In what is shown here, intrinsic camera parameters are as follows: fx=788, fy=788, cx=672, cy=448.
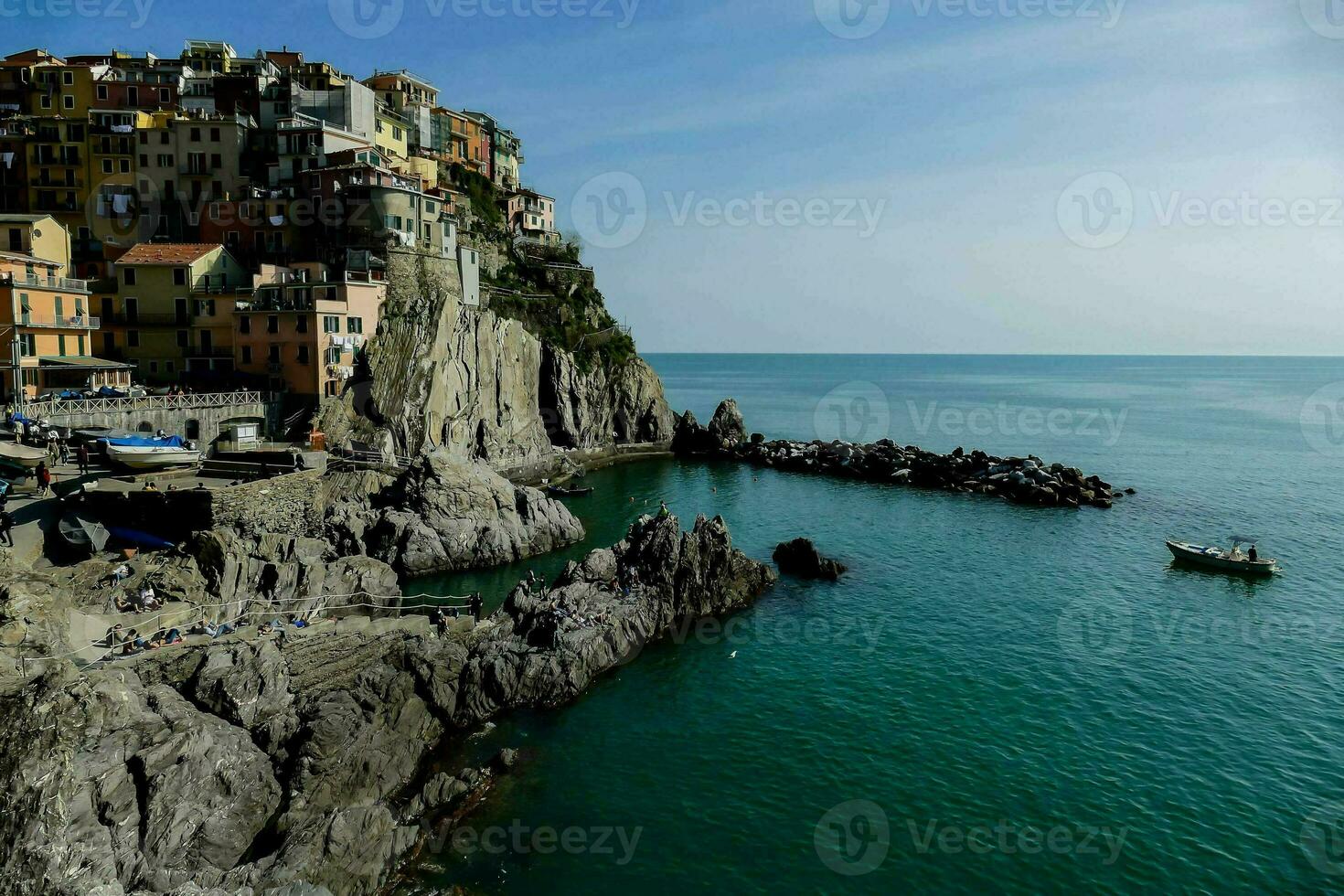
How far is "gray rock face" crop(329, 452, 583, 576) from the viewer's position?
43844mm

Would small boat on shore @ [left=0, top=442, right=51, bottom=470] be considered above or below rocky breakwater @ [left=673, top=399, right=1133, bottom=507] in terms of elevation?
above

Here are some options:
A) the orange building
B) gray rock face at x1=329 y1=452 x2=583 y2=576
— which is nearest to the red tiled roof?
the orange building

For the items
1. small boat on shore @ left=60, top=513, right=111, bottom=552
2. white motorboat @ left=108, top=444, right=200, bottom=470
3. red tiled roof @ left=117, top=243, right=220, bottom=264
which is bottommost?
small boat on shore @ left=60, top=513, right=111, bottom=552

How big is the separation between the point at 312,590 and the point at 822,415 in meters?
120

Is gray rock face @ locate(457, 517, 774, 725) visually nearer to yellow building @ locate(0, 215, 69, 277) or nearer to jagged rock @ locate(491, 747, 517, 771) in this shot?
jagged rock @ locate(491, 747, 517, 771)

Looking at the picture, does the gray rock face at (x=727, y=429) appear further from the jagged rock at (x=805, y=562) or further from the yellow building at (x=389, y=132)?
the yellow building at (x=389, y=132)

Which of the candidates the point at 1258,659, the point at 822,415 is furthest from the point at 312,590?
the point at 822,415

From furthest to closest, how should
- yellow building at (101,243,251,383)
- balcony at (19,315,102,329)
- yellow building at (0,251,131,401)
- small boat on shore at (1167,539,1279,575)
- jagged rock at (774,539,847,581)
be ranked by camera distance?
1. yellow building at (101,243,251,383)
2. balcony at (19,315,102,329)
3. small boat on shore at (1167,539,1279,575)
4. yellow building at (0,251,131,401)
5. jagged rock at (774,539,847,581)

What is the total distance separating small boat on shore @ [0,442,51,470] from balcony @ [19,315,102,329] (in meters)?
12.1

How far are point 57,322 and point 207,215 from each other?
70.6ft

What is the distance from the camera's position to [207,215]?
67.6 meters

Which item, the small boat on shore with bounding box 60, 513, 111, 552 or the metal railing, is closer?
the small boat on shore with bounding box 60, 513, 111, 552

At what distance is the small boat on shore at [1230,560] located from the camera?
47.0 m

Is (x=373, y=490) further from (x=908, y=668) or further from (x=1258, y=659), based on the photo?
(x=1258, y=659)
